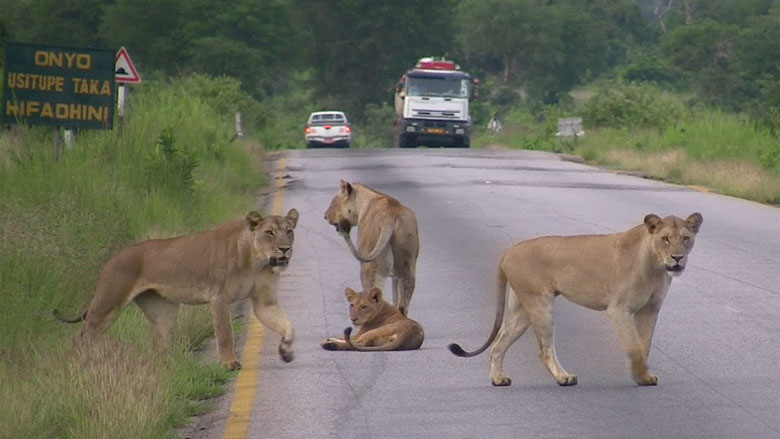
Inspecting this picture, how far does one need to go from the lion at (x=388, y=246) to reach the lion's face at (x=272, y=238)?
1.40 m

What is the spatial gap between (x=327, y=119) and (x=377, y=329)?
172ft

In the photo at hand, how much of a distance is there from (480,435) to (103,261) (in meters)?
5.78

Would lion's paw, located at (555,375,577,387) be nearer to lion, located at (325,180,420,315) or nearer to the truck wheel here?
lion, located at (325,180,420,315)

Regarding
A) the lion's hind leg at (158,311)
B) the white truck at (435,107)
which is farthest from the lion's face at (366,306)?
the white truck at (435,107)

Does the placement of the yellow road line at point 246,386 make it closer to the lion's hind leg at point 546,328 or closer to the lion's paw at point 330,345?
the lion's paw at point 330,345

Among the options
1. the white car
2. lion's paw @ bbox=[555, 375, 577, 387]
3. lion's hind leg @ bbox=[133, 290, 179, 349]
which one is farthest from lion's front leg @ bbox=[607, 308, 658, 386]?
the white car

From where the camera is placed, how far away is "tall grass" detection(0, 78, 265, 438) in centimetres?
877

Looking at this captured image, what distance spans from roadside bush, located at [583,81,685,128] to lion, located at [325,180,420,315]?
35918mm

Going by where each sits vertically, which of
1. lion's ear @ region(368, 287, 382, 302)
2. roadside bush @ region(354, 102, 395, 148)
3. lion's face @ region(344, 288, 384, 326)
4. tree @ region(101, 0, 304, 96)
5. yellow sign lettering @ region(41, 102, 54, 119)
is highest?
tree @ region(101, 0, 304, 96)

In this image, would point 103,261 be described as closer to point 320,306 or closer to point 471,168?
point 320,306

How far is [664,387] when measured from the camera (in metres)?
10.1

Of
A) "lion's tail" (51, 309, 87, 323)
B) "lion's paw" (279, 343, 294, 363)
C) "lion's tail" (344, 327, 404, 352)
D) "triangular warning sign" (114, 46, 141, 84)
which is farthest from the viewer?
"triangular warning sign" (114, 46, 141, 84)

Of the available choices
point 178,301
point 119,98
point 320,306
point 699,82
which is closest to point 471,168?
point 119,98

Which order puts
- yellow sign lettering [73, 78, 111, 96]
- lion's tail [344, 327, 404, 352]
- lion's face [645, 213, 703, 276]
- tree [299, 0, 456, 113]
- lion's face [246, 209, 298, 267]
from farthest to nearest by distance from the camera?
tree [299, 0, 456, 113]
yellow sign lettering [73, 78, 111, 96]
lion's tail [344, 327, 404, 352]
lion's face [246, 209, 298, 267]
lion's face [645, 213, 703, 276]
